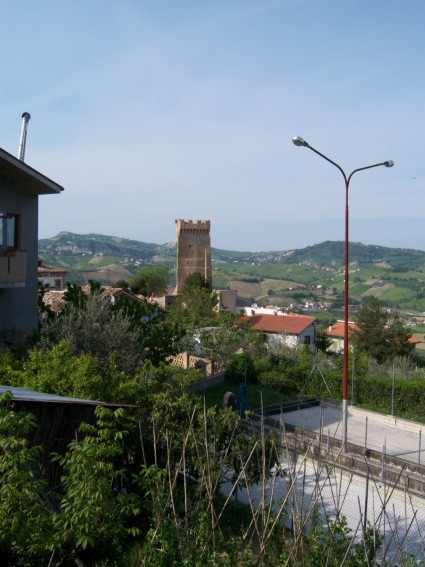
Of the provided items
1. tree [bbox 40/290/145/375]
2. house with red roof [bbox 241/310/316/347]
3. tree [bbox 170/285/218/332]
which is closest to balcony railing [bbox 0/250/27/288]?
tree [bbox 40/290/145/375]

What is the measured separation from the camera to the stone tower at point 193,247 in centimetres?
Answer: 8800

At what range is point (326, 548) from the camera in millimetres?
6375

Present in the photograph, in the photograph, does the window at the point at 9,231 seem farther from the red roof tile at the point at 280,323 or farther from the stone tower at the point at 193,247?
the stone tower at the point at 193,247

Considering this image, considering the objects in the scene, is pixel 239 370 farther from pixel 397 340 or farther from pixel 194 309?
pixel 397 340

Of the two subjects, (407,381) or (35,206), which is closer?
(35,206)

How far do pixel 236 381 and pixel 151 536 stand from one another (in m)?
19.2

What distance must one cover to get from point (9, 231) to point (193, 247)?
241 feet

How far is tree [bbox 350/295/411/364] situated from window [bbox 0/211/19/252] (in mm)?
32429

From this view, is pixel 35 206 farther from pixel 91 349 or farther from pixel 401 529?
pixel 401 529

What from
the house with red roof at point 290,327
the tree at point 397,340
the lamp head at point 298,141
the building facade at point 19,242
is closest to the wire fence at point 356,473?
the lamp head at point 298,141

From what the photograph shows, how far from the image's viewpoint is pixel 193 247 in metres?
88.8

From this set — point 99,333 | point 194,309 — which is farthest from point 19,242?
point 194,309

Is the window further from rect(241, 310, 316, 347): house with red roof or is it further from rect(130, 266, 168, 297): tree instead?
rect(130, 266, 168, 297): tree

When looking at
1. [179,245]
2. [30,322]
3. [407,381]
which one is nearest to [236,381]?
[407,381]
